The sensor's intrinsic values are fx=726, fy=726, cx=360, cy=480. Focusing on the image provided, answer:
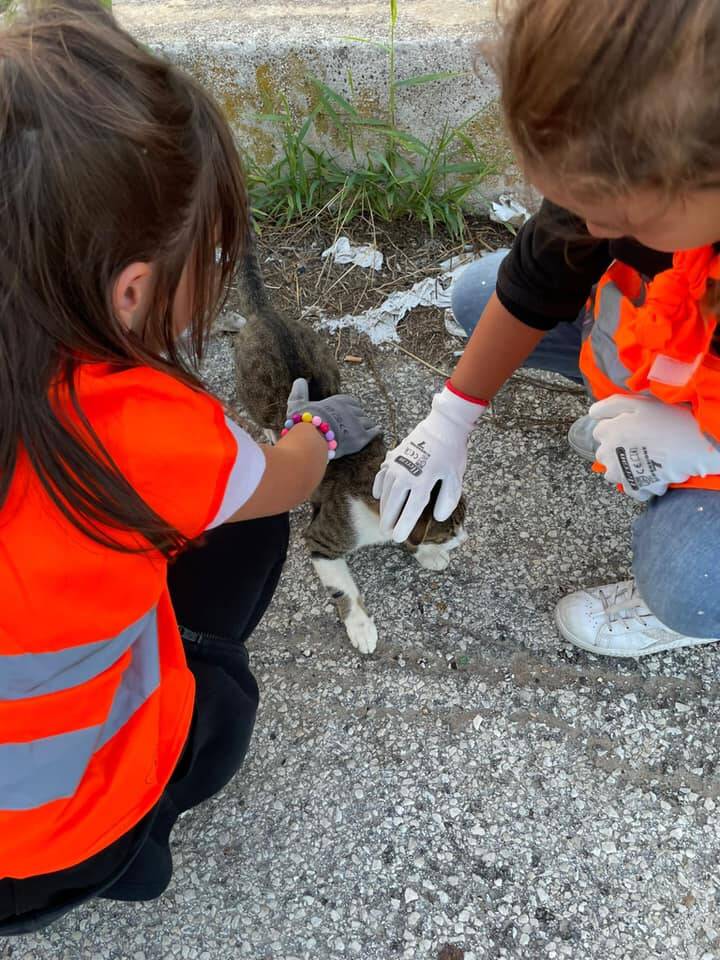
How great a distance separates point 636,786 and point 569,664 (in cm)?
28

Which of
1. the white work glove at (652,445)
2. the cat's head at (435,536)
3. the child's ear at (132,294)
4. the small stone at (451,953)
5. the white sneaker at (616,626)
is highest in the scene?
the child's ear at (132,294)

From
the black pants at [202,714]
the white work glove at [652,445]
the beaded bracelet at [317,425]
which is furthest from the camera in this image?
the beaded bracelet at [317,425]

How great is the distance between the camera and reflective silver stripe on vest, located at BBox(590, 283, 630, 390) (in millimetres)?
1376

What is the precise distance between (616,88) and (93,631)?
33.8 inches

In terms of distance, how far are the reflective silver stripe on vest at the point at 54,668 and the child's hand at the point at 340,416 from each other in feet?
2.51

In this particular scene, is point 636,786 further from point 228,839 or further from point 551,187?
point 551,187

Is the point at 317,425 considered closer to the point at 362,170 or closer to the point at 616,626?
the point at 616,626

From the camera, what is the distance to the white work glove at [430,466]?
1.62 meters

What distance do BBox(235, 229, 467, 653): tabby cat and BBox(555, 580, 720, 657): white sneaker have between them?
0.32 m

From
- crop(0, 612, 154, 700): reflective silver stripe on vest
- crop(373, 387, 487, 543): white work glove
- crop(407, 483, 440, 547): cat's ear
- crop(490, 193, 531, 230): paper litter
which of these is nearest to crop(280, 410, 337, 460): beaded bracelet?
crop(373, 387, 487, 543): white work glove

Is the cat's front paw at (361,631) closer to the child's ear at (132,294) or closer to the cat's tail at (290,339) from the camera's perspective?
the cat's tail at (290,339)

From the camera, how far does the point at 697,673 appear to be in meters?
1.63

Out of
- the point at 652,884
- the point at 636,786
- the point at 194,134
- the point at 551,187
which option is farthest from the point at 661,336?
the point at 652,884

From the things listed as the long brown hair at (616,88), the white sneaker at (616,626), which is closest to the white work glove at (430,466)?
the white sneaker at (616,626)
